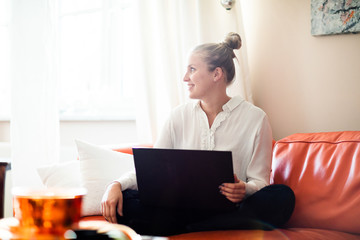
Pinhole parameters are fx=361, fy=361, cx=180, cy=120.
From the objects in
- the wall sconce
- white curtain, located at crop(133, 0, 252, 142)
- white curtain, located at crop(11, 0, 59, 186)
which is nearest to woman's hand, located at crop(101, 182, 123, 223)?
white curtain, located at crop(133, 0, 252, 142)

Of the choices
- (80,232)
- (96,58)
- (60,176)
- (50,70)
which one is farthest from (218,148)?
(96,58)

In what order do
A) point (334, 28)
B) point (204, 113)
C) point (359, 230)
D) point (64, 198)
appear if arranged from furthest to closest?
point (334, 28) → point (204, 113) → point (359, 230) → point (64, 198)

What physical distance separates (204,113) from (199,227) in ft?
1.73

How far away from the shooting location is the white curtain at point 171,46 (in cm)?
197

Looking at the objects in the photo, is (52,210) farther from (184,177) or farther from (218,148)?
(218,148)

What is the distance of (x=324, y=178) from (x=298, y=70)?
2.51 feet

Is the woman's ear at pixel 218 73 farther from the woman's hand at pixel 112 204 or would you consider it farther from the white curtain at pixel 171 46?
the woman's hand at pixel 112 204

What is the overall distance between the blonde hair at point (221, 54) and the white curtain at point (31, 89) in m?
1.02

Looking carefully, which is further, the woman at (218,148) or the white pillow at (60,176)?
the white pillow at (60,176)

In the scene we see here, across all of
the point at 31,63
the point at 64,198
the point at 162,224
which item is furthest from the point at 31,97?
the point at 64,198

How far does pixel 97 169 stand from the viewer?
1.47 meters

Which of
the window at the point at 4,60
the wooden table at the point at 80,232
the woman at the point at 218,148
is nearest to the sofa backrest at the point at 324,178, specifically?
the woman at the point at 218,148

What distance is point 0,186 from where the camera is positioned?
110 centimetres

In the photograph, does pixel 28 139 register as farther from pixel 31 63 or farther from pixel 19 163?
pixel 31 63
